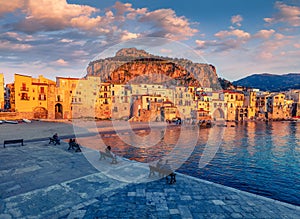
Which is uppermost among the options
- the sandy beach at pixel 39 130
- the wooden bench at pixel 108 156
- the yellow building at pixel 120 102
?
the yellow building at pixel 120 102

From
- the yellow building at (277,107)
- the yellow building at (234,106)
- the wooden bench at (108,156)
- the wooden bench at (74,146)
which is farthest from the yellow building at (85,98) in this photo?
the yellow building at (277,107)

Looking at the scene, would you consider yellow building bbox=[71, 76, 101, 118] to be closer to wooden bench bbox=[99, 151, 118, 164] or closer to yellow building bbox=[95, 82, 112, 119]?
yellow building bbox=[95, 82, 112, 119]

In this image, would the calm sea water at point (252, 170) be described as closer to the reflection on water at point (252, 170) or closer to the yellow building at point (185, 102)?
the reflection on water at point (252, 170)

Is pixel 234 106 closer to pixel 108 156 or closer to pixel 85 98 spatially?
pixel 85 98

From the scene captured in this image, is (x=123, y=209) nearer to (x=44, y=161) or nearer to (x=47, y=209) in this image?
(x=47, y=209)

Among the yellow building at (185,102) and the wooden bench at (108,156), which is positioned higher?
the yellow building at (185,102)

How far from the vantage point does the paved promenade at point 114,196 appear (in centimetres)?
638

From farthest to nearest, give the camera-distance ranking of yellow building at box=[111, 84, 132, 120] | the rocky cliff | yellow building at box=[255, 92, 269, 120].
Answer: the rocky cliff → yellow building at box=[255, 92, 269, 120] → yellow building at box=[111, 84, 132, 120]

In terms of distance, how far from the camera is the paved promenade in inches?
251

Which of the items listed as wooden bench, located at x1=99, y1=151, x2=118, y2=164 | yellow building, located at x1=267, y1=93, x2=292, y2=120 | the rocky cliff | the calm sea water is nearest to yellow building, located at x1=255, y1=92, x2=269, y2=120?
yellow building, located at x1=267, y1=93, x2=292, y2=120

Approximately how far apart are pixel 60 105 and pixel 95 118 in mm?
10284

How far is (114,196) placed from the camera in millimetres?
7512

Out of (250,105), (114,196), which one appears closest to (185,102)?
(250,105)

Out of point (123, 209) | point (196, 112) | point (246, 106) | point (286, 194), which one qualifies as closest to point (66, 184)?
point (123, 209)
